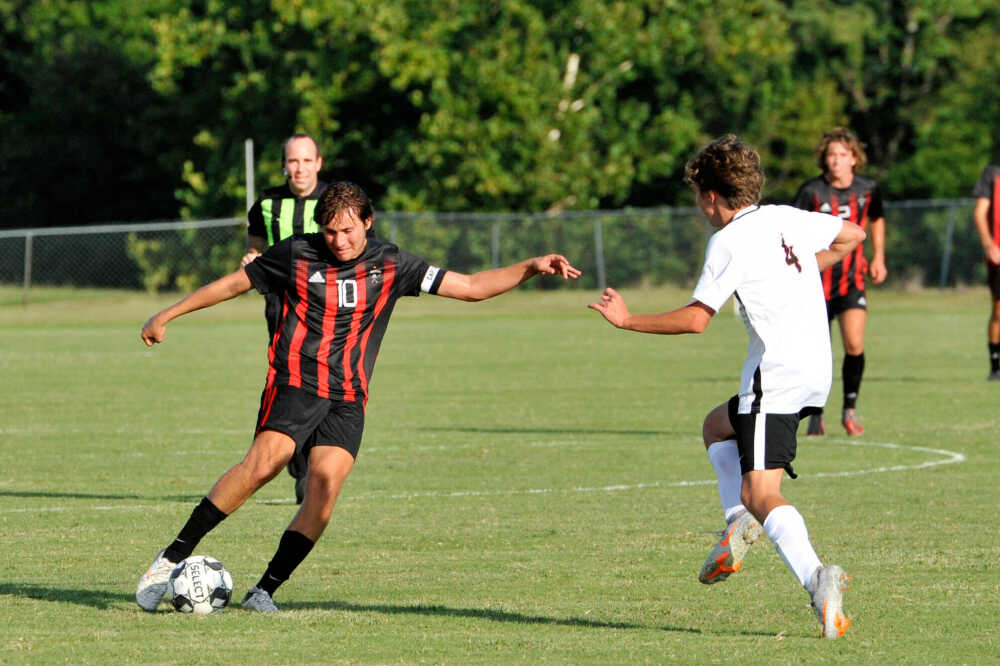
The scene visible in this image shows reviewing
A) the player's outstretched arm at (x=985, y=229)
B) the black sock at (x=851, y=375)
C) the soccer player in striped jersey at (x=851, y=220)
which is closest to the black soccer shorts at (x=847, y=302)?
the soccer player in striped jersey at (x=851, y=220)

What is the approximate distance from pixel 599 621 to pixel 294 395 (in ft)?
5.01

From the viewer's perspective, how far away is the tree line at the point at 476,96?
41281 millimetres

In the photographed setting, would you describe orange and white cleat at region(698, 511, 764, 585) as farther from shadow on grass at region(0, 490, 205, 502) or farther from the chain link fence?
the chain link fence

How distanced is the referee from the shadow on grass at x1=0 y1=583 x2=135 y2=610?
2.38 metres

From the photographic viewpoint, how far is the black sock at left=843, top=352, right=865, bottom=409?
13.1 meters

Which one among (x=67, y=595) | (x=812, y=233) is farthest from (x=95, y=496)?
(x=812, y=233)

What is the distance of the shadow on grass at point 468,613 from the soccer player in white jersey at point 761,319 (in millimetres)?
415

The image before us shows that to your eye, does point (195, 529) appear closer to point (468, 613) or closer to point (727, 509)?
point (468, 613)

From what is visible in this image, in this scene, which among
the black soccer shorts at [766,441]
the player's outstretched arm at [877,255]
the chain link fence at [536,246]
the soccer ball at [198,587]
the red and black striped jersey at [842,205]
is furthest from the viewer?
the chain link fence at [536,246]

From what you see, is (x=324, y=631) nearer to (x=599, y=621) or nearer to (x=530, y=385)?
(x=599, y=621)

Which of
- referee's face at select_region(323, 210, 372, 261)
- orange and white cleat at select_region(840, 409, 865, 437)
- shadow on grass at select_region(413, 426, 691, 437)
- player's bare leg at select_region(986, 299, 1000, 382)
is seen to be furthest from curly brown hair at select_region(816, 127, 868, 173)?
referee's face at select_region(323, 210, 372, 261)

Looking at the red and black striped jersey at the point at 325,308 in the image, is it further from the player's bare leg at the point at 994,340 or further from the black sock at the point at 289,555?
the player's bare leg at the point at 994,340

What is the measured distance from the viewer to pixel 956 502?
9.46 meters

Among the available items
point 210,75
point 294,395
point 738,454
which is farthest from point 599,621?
point 210,75
